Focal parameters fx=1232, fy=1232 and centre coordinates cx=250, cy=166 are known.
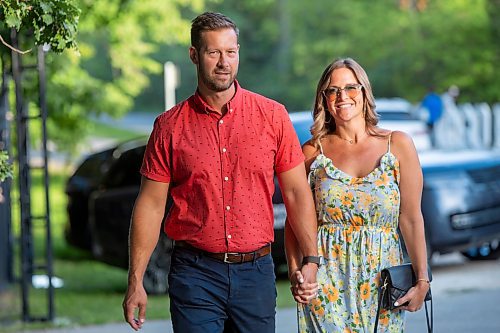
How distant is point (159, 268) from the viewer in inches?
468

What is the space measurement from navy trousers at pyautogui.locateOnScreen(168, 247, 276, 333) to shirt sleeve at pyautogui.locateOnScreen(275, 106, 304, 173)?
0.42m

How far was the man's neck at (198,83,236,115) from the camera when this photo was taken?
5172 mm

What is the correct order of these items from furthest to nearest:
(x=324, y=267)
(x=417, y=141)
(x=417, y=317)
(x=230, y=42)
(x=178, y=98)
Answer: (x=178, y=98)
(x=417, y=141)
(x=417, y=317)
(x=324, y=267)
(x=230, y=42)

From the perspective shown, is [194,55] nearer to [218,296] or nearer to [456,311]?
[218,296]

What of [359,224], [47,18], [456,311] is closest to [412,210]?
[359,224]

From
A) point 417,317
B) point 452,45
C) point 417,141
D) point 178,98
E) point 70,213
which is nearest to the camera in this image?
point 417,317

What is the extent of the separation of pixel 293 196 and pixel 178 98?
52093mm

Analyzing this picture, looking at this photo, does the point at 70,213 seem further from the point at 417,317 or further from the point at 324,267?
the point at 324,267

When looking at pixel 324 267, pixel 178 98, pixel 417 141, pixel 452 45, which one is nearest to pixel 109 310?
pixel 324 267

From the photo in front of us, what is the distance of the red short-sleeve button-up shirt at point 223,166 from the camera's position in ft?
16.8

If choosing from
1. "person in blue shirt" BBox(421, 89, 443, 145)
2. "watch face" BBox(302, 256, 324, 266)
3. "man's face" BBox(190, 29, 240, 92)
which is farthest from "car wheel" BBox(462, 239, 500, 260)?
"person in blue shirt" BBox(421, 89, 443, 145)

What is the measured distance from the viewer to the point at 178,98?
57.2 meters

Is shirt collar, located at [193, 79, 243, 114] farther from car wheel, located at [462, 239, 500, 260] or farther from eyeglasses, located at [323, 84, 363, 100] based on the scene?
car wheel, located at [462, 239, 500, 260]

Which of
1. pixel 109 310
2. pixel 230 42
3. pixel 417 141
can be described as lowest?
pixel 109 310
